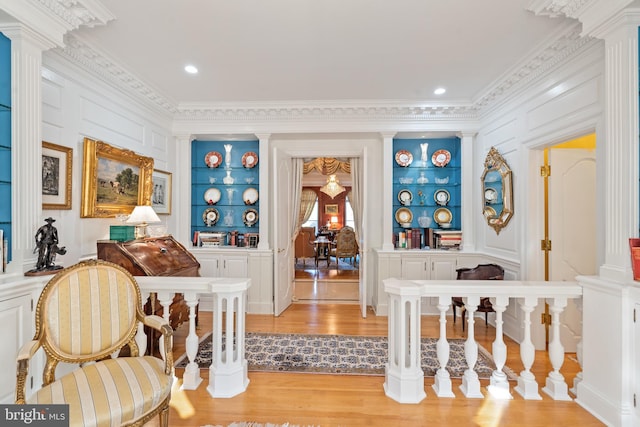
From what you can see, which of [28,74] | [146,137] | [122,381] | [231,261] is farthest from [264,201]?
[122,381]

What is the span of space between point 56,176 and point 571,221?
5077 millimetres

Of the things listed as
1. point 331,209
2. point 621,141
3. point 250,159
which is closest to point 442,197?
point 621,141

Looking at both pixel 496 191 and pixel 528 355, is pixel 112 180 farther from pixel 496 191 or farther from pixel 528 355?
pixel 496 191

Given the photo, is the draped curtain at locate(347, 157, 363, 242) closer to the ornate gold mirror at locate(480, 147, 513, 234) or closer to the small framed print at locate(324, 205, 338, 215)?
the ornate gold mirror at locate(480, 147, 513, 234)

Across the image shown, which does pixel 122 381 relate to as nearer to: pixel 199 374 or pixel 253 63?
pixel 199 374

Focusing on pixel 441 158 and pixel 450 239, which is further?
pixel 441 158

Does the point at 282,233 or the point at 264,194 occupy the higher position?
the point at 264,194

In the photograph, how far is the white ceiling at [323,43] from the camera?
2.33m

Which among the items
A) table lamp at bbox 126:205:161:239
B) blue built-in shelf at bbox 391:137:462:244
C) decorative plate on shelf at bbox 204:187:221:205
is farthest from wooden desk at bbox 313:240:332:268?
table lamp at bbox 126:205:161:239

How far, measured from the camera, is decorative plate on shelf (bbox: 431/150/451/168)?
4734 mm

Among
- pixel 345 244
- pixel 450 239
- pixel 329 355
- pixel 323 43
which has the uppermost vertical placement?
pixel 323 43

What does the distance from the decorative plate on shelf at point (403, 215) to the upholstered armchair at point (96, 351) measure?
3.72 meters

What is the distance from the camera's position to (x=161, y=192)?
14.0 feet

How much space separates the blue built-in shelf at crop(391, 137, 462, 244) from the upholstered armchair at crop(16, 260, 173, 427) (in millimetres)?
3819
